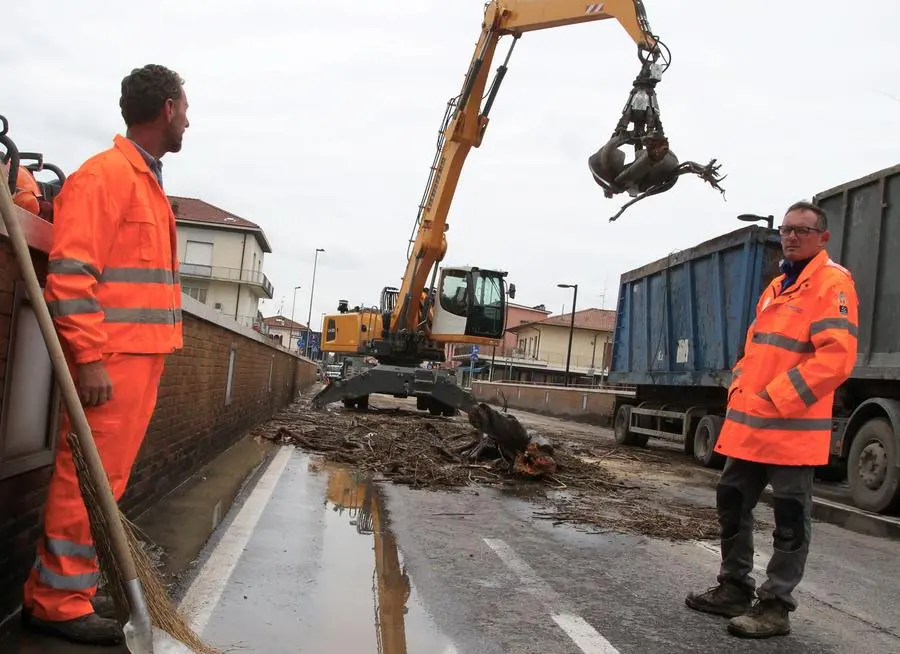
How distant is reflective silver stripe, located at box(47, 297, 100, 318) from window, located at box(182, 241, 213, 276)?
66.6 m

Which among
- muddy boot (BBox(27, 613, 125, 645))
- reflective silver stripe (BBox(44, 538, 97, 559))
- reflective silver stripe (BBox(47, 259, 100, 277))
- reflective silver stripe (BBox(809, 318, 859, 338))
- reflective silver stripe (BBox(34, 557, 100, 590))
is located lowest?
muddy boot (BBox(27, 613, 125, 645))

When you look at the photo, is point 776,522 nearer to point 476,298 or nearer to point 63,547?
point 63,547

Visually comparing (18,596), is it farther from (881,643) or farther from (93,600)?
(881,643)

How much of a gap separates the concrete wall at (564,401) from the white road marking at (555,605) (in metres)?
11.5

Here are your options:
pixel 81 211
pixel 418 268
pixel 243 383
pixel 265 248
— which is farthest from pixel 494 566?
pixel 265 248

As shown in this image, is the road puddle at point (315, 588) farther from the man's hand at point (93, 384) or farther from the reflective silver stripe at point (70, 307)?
the reflective silver stripe at point (70, 307)

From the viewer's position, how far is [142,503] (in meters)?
5.20

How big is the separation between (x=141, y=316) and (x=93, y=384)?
1.09ft

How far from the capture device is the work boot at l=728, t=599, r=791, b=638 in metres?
3.69

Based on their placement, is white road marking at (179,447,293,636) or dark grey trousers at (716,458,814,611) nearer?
white road marking at (179,447,293,636)

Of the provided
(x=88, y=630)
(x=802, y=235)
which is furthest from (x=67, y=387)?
(x=802, y=235)

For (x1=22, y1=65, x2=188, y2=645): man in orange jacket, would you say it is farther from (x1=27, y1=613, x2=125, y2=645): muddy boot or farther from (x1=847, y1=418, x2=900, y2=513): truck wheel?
(x1=847, y1=418, x2=900, y2=513): truck wheel

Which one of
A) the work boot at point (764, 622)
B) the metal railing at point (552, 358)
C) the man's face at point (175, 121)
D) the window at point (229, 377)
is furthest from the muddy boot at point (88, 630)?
the metal railing at point (552, 358)

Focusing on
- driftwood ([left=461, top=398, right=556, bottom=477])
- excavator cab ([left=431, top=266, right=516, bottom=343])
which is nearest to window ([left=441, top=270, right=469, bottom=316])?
excavator cab ([left=431, top=266, right=516, bottom=343])
